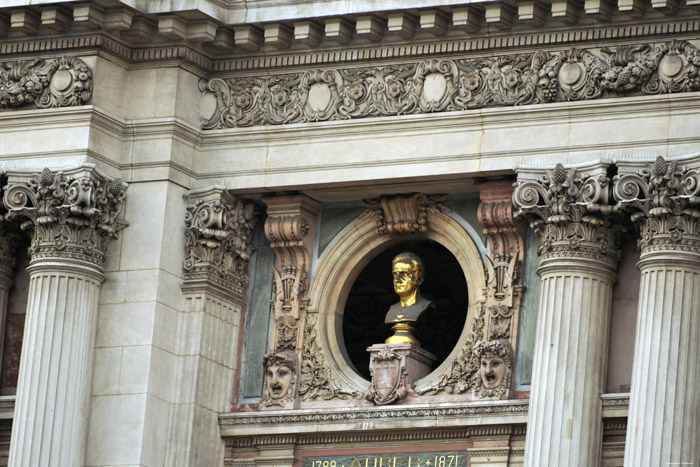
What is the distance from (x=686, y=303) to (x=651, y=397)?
124 centimetres

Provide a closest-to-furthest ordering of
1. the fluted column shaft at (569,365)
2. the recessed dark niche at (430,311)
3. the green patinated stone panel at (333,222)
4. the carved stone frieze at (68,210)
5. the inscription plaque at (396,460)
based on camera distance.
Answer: the fluted column shaft at (569,365), the inscription plaque at (396,460), the carved stone frieze at (68,210), the green patinated stone panel at (333,222), the recessed dark niche at (430,311)

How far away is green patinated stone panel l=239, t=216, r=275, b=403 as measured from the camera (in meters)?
34.1

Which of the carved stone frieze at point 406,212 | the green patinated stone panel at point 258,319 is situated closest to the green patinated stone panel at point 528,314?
the carved stone frieze at point 406,212

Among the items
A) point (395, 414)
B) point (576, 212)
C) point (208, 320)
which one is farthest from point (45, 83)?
point (576, 212)

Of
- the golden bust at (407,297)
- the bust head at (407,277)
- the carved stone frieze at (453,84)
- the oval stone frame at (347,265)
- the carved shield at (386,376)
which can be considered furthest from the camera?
the bust head at (407,277)

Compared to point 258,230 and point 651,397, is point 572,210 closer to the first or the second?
point 651,397

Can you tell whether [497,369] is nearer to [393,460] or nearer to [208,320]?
[393,460]

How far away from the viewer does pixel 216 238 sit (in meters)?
33.9

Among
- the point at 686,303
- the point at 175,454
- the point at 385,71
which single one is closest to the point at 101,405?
the point at 175,454

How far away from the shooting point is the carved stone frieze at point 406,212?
33.8 metres

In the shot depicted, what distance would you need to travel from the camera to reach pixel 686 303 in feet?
101

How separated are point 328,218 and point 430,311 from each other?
17.4 ft

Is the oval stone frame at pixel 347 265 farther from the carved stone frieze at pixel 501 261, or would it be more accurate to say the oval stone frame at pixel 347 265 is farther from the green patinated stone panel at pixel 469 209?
the carved stone frieze at pixel 501 261

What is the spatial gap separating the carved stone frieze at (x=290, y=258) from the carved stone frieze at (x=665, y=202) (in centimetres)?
479
